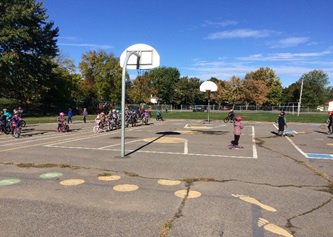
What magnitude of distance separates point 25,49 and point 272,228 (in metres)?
47.4

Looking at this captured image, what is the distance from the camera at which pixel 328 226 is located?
5.55m

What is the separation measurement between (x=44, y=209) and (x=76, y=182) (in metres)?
2.04

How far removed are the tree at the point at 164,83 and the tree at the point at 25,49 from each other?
217ft

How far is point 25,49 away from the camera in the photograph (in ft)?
156

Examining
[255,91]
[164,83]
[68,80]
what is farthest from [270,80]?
[68,80]

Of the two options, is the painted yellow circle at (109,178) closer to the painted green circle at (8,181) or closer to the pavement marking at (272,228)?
the painted green circle at (8,181)

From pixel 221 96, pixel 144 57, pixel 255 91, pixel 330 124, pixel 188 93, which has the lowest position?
pixel 330 124

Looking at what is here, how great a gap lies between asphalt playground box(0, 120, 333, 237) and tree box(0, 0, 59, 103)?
1350 inches

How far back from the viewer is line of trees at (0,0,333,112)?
44.4 m

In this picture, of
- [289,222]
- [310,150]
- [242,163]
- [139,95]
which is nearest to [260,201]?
[289,222]

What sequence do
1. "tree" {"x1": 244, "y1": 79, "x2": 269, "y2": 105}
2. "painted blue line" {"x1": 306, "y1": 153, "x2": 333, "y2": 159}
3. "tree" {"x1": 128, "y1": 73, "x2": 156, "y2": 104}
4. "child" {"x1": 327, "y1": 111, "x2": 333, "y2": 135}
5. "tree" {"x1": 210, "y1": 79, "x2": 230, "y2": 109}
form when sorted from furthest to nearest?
"tree" {"x1": 210, "y1": 79, "x2": 230, "y2": 109}, "tree" {"x1": 128, "y1": 73, "x2": 156, "y2": 104}, "tree" {"x1": 244, "y1": 79, "x2": 269, "y2": 105}, "child" {"x1": 327, "y1": 111, "x2": 333, "y2": 135}, "painted blue line" {"x1": 306, "y1": 153, "x2": 333, "y2": 159}

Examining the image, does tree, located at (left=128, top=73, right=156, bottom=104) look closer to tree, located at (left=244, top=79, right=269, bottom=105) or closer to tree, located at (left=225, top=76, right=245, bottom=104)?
tree, located at (left=225, top=76, right=245, bottom=104)

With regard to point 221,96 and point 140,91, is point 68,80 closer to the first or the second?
point 140,91

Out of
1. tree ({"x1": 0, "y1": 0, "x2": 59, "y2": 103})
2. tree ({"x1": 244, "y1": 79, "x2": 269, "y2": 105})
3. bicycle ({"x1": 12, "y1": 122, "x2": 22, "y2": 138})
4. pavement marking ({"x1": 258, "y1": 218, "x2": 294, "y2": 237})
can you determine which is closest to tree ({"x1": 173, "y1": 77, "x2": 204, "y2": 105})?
tree ({"x1": 244, "y1": 79, "x2": 269, "y2": 105})
